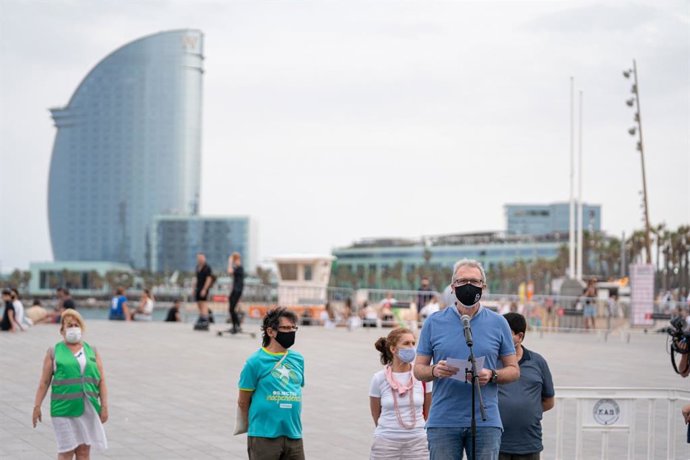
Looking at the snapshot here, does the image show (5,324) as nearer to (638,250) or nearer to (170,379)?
(170,379)

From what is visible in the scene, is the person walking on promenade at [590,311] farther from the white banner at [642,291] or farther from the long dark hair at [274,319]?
the long dark hair at [274,319]

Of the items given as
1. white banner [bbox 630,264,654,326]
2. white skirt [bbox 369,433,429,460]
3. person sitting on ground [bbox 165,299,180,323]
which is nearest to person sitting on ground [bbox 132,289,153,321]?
person sitting on ground [bbox 165,299,180,323]

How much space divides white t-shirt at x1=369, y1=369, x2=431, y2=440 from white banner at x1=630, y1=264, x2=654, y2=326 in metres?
26.0

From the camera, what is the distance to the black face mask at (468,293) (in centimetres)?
576

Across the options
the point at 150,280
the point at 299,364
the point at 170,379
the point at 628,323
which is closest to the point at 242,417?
the point at 299,364

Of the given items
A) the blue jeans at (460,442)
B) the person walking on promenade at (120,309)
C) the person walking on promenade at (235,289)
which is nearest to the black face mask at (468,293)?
the blue jeans at (460,442)

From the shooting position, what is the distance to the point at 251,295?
3569 centimetres

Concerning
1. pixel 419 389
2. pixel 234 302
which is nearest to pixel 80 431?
pixel 419 389

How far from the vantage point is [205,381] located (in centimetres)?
1605

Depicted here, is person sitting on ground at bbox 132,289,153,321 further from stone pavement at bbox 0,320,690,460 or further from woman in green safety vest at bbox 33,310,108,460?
woman in green safety vest at bbox 33,310,108,460

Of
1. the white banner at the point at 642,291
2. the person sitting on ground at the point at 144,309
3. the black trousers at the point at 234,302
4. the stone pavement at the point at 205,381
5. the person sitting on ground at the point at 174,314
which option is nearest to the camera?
the stone pavement at the point at 205,381

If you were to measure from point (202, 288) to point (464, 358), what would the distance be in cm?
1780

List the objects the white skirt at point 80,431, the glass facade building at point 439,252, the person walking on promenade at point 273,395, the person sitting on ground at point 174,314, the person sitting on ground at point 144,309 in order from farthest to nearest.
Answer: the glass facade building at point 439,252, the person sitting on ground at point 174,314, the person sitting on ground at point 144,309, the white skirt at point 80,431, the person walking on promenade at point 273,395

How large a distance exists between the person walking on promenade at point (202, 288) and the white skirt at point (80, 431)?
14.5 meters
